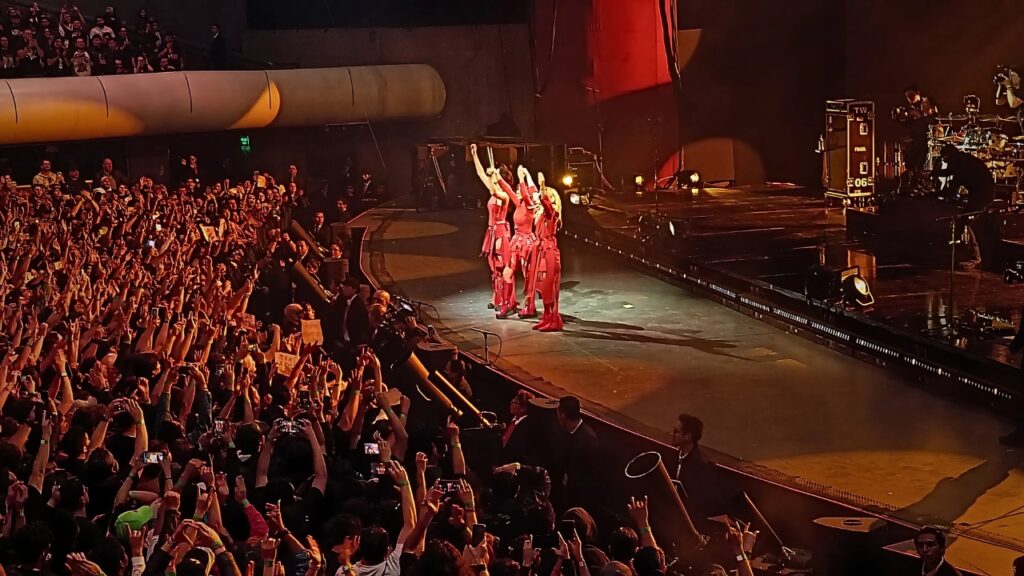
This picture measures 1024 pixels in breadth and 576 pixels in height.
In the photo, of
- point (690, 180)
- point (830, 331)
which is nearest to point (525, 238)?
point (830, 331)

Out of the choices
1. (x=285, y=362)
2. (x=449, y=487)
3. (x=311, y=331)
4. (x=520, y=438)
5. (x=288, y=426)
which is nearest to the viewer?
(x=449, y=487)

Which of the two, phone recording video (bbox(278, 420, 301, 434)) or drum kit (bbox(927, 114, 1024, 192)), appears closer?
phone recording video (bbox(278, 420, 301, 434))

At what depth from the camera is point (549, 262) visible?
12281 millimetres

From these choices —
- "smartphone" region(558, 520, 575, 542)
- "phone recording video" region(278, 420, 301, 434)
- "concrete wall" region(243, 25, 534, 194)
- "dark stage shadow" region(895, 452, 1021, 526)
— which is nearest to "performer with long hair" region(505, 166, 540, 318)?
"dark stage shadow" region(895, 452, 1021, 526)

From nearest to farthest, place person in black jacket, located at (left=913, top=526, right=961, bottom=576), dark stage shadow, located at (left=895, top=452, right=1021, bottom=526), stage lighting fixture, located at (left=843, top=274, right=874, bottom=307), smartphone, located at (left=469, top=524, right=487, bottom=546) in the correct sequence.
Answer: smartphone, located at (left=469, top=524, right=487, bottom=546)
person in black jacket, located at (left=913, top=526, right=961, bottom=576)
dark stage shadow, located at (left=895, top=452, right=1021, bottom=526)
stage lighting fixture, located at (left=843, top=274, right=874, bottom=307)

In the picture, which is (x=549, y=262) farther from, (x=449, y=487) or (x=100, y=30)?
(x=100, y=30)

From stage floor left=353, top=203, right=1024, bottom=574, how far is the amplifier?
13.9 ft

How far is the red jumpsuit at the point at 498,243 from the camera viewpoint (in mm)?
12680

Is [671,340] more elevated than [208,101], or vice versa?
[208,101]

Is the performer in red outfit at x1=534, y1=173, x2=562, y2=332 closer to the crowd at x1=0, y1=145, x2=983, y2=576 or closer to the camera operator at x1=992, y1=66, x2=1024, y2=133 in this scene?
the crowd at x1=0, y1=145, x2=983, y2=576

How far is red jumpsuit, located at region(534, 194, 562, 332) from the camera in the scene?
40.2 ft

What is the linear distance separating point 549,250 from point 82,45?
Answer: 934 cm

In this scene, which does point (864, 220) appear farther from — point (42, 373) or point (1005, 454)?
point (42, 373)

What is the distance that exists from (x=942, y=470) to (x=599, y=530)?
9.18ft
